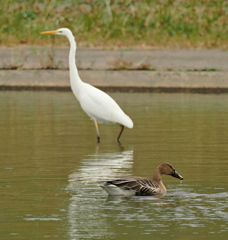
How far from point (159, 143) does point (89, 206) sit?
16.2ft

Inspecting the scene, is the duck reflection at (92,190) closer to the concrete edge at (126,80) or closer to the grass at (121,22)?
the concrete edge at (126,80)

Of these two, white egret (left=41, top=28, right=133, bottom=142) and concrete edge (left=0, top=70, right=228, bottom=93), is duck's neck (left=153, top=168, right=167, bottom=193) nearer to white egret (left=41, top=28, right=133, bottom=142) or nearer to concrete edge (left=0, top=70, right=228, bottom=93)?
white egret (left=41, top=28, right=133, bottom=142)

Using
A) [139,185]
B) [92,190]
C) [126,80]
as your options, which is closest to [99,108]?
[92,190]

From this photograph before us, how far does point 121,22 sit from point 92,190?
16774 millimetres

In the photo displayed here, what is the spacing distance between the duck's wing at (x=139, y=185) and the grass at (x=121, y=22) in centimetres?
1486

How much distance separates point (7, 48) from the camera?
25.5m

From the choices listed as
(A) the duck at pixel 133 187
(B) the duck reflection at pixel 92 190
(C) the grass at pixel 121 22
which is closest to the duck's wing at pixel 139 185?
(A) the duck at pixel 133 187

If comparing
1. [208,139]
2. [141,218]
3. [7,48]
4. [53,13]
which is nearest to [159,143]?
[208,139]

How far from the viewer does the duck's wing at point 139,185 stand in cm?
1054

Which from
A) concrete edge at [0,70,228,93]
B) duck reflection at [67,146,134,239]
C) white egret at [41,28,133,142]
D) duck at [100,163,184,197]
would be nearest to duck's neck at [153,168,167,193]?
duck at [100,163,184,197]

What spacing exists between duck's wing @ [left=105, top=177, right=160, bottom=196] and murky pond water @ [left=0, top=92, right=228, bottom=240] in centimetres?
8

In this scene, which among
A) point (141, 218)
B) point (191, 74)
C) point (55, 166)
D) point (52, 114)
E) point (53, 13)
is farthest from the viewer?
point (53, 13)

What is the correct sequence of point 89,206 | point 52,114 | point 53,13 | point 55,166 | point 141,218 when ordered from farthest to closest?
point 53,13 < point 52,114 < point 55,166 < point 89,206 < point 141,218

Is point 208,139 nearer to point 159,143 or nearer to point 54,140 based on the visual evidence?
point 159,143
